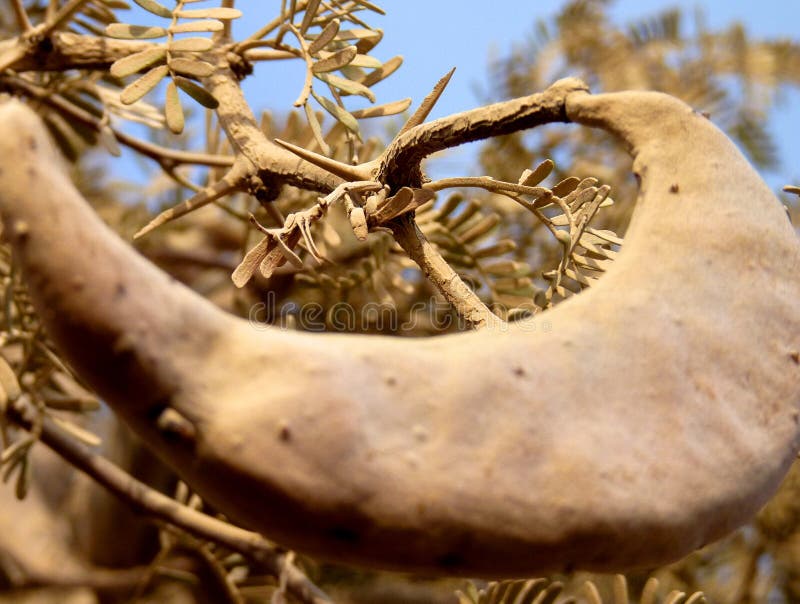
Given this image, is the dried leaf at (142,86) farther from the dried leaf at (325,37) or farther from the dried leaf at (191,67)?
the dried leaf at (325,37)

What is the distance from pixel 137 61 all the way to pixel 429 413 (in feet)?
1.53

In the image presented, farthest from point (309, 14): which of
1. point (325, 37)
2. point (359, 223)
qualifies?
point (359, 223)

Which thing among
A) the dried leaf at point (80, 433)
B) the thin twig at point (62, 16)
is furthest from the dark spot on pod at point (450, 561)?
the thin twig at point (62, 16)

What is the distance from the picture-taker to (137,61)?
708 millimetres

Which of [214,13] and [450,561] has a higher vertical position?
[214,13]

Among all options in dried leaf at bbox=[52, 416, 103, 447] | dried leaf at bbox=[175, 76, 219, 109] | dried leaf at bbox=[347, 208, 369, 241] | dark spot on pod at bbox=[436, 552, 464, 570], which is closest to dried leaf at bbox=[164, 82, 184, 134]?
dried leaf at bbox=[175, 76, 219, 109]

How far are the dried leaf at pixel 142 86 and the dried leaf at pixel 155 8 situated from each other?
0.20 feet

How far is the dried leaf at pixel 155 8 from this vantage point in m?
0.74

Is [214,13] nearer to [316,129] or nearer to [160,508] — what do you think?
[316,129]

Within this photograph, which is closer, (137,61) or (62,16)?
(137,61)

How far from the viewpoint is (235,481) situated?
0.36 metres

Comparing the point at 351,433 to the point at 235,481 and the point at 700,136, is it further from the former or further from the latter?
the point at 700,136

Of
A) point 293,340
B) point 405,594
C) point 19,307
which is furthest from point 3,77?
point 405,594

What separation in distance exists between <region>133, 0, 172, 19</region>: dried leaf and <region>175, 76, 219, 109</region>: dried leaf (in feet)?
0.22
